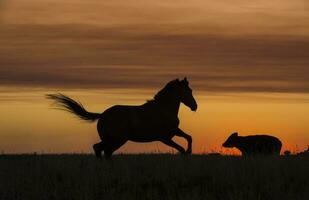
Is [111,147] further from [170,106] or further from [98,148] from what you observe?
[170,106]

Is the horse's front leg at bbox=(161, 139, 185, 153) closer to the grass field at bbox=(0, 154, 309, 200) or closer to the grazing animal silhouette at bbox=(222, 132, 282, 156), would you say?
the grazing animal silhouette at bbox=(222, 132, 282, 156)

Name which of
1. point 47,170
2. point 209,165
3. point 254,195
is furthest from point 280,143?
point 254,195

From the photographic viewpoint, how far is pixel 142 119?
2053 centimetres

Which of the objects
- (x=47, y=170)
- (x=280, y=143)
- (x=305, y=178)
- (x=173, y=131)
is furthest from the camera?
(x=280, y=143)

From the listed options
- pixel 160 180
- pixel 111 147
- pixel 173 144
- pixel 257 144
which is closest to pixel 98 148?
pixel 111 147

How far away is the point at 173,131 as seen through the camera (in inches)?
808

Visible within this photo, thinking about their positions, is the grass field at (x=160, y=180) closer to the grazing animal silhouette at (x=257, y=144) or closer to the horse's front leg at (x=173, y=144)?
the horse's front leg at (x=173, y=144)

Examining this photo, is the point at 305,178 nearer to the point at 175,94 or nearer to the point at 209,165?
the point at 209,165

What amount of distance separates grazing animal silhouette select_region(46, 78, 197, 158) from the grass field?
15.0ft

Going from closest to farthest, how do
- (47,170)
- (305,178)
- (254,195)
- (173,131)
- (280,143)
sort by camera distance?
(254,195)
(305,178)
(47,170)
(173,131)
(280,143)

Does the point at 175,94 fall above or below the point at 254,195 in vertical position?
above

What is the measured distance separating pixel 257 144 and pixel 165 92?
5.77 m

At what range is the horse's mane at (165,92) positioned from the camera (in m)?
20.8

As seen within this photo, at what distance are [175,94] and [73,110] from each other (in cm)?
290
